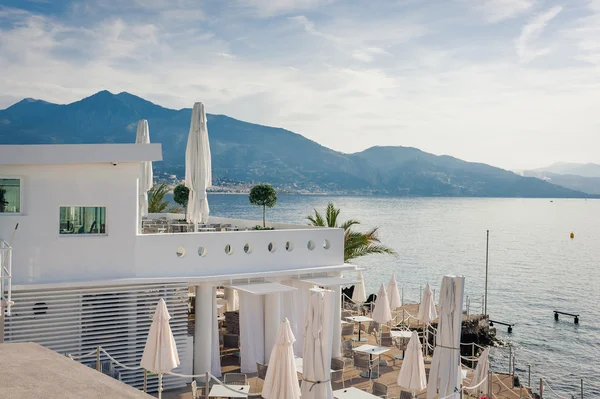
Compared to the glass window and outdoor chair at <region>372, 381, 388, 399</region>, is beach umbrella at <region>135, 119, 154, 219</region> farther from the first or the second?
outdoor chair at <region>372, 381, 388, 399</region>

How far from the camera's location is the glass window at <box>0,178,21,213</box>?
1425 cm

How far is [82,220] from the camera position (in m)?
14.9

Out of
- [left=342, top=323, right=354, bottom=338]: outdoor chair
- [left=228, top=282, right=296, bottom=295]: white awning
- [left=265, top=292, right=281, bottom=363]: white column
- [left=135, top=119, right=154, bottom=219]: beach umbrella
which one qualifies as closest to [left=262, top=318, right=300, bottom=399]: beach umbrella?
[left=228, top=282, right=296, bottom=295]: white awning

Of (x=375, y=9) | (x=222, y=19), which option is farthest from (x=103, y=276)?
(x=222, y=19)

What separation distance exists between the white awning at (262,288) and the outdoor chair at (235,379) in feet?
6.75

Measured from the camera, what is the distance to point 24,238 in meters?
14.2

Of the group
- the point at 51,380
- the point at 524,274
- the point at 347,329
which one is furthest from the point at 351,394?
the point at 524,274

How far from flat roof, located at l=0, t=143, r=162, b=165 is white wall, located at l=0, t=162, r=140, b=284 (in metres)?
0.27

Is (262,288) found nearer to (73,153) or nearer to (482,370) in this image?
(73,153)

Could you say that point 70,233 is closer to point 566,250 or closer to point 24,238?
point 24,238

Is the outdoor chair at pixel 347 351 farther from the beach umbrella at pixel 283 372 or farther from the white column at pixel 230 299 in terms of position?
the beach umbrella at pixel 283 372

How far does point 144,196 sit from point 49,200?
19.1ft

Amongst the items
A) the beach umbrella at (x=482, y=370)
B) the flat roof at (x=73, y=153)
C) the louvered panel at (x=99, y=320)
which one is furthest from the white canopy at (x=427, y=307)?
the flat roof at (x=73, y=153)

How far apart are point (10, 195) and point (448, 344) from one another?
34.0 ft
